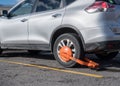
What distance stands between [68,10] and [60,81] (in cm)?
209

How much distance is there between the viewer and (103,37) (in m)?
7.85

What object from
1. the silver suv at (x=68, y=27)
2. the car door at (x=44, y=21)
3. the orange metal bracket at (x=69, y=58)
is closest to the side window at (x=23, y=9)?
the silver suv at (x=68, y=27)

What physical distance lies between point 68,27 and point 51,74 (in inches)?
49.1

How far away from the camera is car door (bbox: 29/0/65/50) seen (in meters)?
8.60

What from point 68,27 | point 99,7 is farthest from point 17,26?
point 99,7

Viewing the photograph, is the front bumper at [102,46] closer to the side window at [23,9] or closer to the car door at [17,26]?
the car door at [17,26]

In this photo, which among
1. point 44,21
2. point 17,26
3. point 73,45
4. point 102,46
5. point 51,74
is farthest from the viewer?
point 17,26

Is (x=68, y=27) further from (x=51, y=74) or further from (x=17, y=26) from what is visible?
(x=17, y=26)

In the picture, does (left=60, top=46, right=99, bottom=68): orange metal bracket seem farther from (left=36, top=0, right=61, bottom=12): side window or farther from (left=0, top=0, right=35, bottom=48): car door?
(left=0, top=0, right=35, bottom=48): car door

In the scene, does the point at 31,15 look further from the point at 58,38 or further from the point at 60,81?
the point at 60,81

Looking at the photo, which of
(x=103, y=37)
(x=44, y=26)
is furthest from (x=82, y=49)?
(x=44, y=26)

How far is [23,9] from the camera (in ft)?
32.0

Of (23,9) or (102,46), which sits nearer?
(102,46)

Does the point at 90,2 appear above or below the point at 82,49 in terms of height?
above
